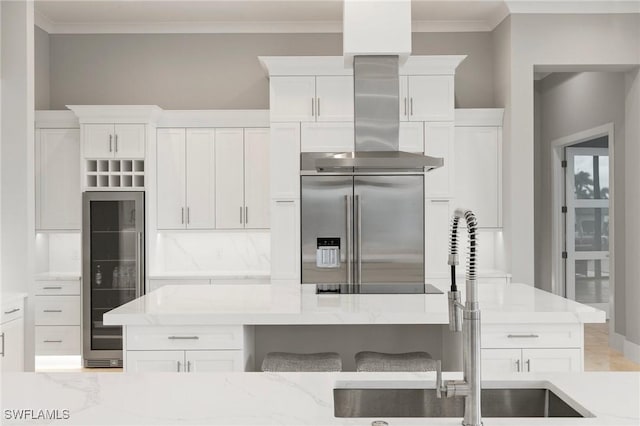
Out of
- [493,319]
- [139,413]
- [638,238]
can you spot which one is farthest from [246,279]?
[139,413]

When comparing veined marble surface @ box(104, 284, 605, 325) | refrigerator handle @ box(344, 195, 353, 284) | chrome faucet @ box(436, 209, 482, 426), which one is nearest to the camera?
chrome faucet @ box(436, 209, 482, 426)

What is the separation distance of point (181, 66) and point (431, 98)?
2540 mm

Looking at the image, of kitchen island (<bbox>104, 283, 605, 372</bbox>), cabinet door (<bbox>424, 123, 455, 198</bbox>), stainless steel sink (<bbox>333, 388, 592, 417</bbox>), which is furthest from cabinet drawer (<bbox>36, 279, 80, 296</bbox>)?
stainless steel sink (<bbox>333, 388, 592, 417</bbox>)

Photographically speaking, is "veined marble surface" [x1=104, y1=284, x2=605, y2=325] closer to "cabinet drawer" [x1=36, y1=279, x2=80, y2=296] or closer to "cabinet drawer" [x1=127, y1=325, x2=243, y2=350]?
"cabinet drawer" [x1=127, y1=325, x2=243, y2=350]

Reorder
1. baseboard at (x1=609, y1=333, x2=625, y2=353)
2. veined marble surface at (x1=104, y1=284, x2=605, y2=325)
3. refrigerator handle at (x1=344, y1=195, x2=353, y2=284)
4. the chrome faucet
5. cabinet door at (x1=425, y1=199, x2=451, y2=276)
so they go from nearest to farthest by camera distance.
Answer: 1. the chrome faucet
2. veined marble surface at (x1=104, y1=284, x2=605, y2=325)
3. refrigerator handle at (x1=344, y1=195, x2=353, y2=284)
4. cabinet door at (x1=425, y1=199, x2=451, y2=276)
5. baseboard at (x1=609, y1=333, x2=625, y2=353)

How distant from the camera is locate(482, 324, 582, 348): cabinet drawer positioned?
286 centimetres

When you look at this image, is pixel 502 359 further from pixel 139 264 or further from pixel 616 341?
pixel 616 341

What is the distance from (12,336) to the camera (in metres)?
3.88

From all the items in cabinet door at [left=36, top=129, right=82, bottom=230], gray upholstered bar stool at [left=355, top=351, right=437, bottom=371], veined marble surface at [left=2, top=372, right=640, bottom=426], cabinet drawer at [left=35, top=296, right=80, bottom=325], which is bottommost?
cabinet drawer at [left=35, top=296, right=80, bottom=325]

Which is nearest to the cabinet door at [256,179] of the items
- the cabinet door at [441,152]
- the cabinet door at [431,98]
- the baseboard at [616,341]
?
the cabinet door at [431,98]

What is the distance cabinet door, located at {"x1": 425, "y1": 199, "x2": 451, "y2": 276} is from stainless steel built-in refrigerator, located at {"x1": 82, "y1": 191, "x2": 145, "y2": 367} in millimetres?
2564

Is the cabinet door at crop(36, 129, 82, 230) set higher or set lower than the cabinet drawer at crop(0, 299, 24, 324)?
higher

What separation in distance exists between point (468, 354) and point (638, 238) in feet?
15.9

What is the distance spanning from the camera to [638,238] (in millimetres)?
5441
